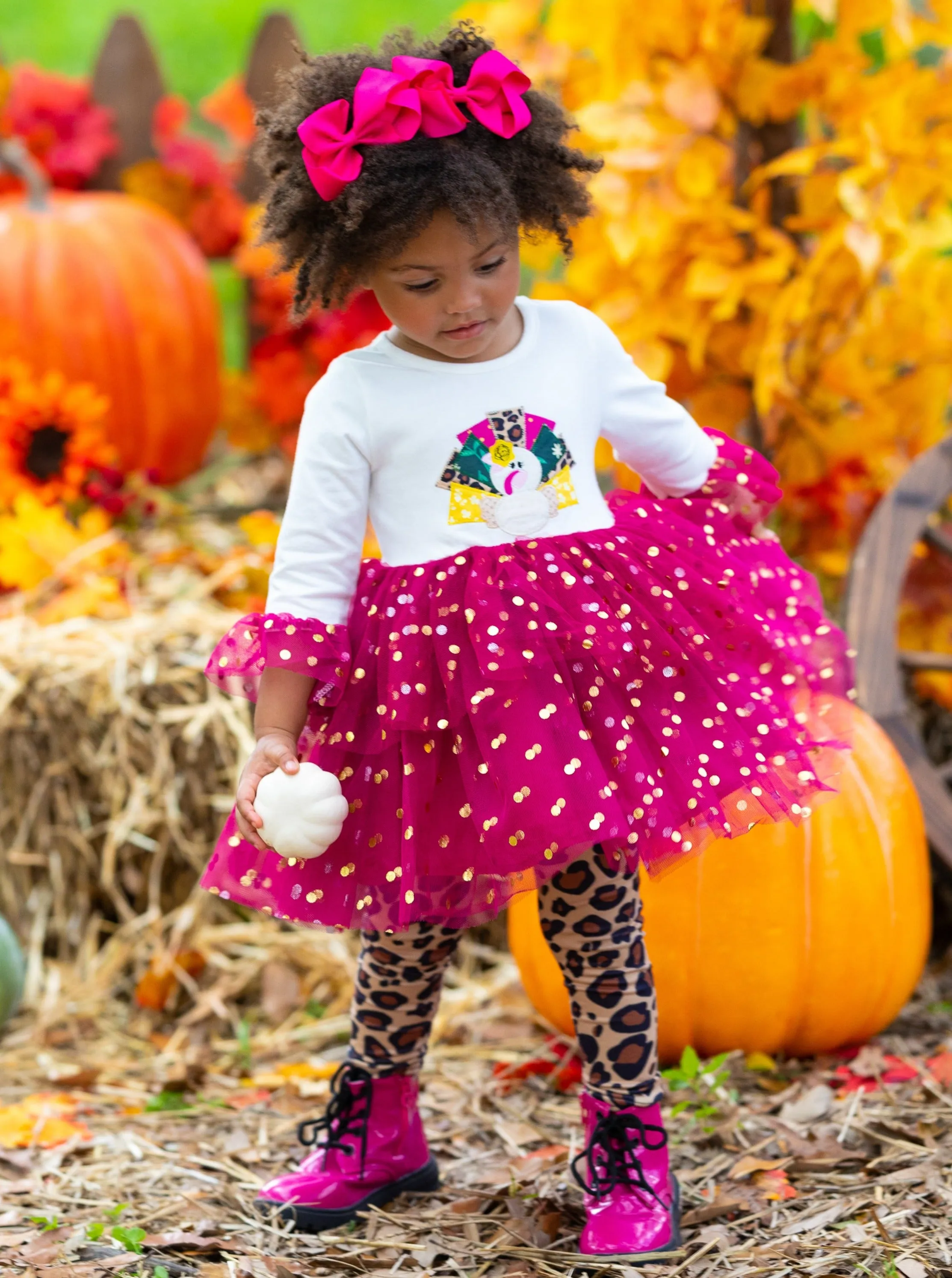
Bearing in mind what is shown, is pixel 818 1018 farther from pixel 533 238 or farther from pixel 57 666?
pixel 57 666

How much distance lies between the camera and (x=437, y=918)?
4.77 ft

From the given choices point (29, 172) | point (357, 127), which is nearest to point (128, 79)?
point (29, 172)

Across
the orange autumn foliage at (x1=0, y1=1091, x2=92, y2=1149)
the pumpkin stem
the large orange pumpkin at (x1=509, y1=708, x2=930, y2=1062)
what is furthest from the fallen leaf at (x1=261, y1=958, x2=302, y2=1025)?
the pumpkin stem

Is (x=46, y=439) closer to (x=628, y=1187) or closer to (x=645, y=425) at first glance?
(x=645, y=425)

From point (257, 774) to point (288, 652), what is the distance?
0.13m

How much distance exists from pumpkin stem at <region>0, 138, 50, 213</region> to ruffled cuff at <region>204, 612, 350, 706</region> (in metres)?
2.28

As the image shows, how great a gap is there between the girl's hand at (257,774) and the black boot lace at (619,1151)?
1.61 feet

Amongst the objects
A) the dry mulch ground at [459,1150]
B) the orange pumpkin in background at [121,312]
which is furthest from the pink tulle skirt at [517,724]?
the orange pumpkin in background at [121,312]

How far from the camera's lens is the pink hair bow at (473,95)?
1.33m

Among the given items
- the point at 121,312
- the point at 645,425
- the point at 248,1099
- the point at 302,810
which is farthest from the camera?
the point at 121,312

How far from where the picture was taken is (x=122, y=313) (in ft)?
A: 10.5

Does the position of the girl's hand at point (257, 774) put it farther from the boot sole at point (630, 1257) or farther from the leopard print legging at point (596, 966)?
the boot sole at point (630, 1257)

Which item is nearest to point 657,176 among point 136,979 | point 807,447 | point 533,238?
point 807,447

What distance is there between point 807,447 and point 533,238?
4.15 feet
